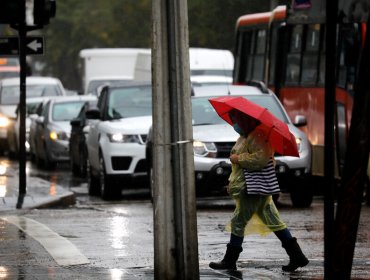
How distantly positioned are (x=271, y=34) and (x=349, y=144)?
1918 centimetres

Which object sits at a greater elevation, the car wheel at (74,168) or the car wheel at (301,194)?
the car wheel at (301,194)

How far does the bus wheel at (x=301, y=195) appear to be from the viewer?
1867 cm

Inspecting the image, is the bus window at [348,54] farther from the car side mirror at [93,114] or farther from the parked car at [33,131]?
the parked car at [33,131]

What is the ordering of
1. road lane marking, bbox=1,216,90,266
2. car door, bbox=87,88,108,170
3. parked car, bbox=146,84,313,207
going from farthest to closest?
car door, bbox=87,88,108,170
parked car, bbox=146,84,313,207
road lane marking, bbox=1,216,90,266

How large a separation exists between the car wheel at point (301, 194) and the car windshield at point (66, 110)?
12.2 metres

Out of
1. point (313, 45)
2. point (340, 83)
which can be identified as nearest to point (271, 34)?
point (313, 45)

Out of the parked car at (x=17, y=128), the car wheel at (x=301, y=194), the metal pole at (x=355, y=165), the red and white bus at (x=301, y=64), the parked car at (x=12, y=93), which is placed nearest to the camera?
the metal pole at (x=355, y=165)

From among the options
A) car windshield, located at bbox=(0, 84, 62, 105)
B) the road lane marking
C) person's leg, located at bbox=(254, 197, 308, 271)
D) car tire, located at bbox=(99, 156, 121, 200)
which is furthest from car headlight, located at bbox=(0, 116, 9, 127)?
person's leg, located at bbox=(254, 197, 308, 271)

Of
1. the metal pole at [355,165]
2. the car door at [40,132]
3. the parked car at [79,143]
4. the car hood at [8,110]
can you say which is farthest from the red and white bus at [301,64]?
the metal pole at [355,165]

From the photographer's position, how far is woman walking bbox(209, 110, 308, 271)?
450 inches

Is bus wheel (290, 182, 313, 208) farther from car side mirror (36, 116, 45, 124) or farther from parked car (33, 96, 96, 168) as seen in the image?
car side mirror (36, 116, 45, 124)

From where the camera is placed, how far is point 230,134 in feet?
60.0

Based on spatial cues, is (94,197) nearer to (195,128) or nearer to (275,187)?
(195,128)

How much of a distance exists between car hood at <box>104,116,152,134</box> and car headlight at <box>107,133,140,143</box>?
0.07 m
